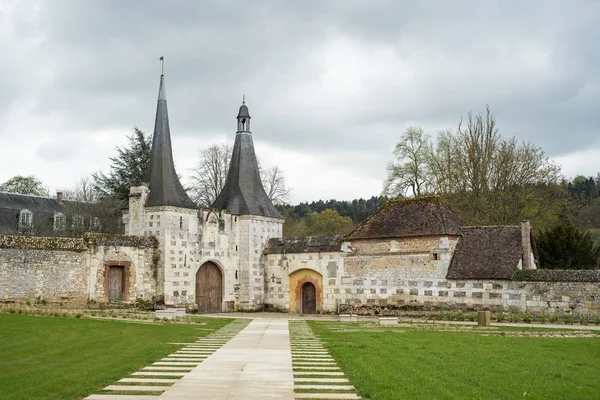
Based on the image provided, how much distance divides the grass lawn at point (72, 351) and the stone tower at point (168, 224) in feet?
28.1

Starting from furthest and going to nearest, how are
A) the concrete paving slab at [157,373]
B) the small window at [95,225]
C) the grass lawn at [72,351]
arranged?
the small window at [95,225], the concrete paving slab at [157,373], the grass lawn at [72,351]

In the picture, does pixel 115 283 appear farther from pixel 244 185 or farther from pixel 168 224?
pixel 244 185

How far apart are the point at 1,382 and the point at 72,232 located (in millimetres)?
33403

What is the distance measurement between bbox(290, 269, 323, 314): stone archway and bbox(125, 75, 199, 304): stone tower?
5152mm

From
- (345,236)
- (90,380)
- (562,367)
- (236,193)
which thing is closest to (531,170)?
(345,236)

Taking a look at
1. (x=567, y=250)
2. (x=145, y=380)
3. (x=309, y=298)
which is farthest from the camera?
(x=309, y=298)

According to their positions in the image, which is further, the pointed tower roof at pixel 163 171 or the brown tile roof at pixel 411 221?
the pointed tower roof at pixel 163 171

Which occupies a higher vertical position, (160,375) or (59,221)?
(59,221)

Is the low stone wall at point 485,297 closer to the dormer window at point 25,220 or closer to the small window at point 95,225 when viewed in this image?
the small window at point 95,225

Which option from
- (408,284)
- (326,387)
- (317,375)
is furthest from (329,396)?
(408,284)

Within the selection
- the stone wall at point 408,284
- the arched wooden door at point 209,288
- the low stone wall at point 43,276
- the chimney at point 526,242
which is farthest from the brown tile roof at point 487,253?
the low stone wall at point 43,276

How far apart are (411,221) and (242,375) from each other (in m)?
20.0

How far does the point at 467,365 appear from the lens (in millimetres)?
11688

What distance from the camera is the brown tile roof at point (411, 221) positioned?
1121 inches
